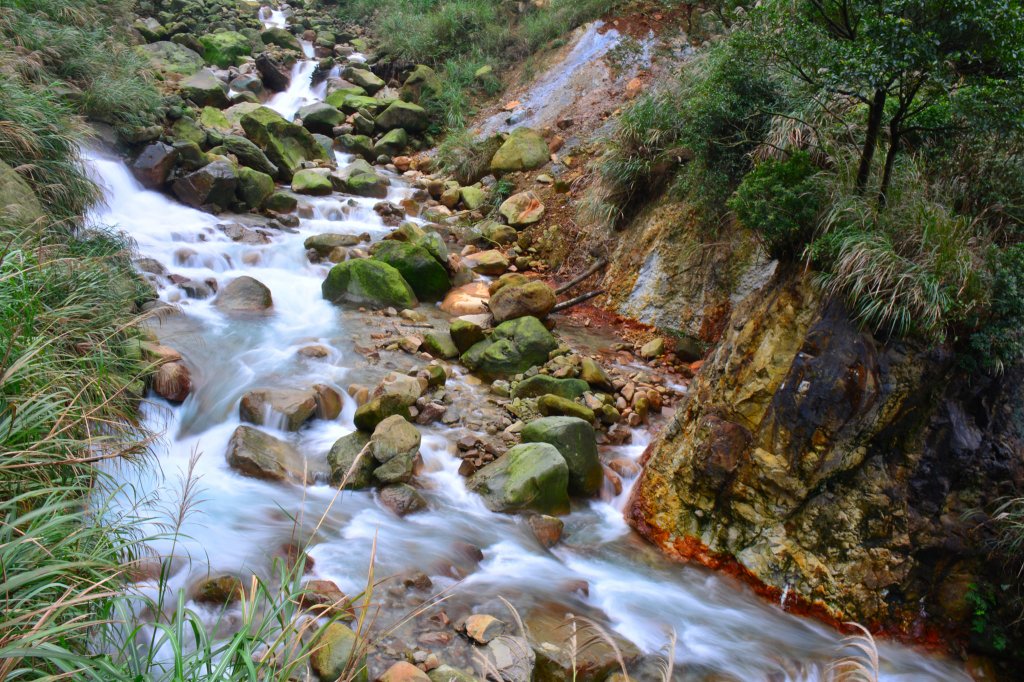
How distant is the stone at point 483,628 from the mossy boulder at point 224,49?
1781 cm

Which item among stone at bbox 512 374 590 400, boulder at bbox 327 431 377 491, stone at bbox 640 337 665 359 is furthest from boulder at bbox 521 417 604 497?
stone at bbox 640 337 665 359

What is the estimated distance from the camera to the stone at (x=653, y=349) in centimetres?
790

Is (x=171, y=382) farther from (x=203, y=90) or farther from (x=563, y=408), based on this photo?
(x=203, y=90)

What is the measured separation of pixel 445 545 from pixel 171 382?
3.07 metres

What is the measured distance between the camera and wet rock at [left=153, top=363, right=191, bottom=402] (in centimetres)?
588

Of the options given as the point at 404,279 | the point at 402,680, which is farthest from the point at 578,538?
the point at 404,279

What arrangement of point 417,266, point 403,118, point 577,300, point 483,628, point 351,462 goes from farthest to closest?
point 403,118, point 417,266, point 577,300, point 351,462, point 483,628

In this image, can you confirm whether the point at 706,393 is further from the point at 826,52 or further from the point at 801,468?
the point at 826,52

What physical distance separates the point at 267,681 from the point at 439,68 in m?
17.8

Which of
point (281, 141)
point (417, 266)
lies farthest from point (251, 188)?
point (417, 266)

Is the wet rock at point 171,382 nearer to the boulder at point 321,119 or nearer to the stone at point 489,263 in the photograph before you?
the stone at point 489,263

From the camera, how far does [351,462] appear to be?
543 centimetres

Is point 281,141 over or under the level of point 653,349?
over

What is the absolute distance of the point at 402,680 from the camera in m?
3.20
